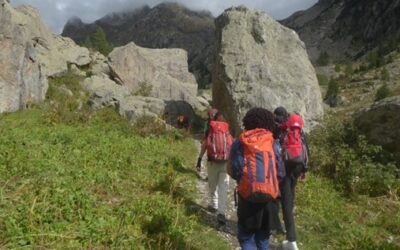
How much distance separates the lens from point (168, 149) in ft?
58.6

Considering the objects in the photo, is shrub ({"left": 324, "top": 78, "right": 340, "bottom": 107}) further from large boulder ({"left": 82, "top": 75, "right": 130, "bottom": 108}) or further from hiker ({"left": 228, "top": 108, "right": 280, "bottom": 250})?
hiker ({"left": 228, "top": 108, "right": 280, "bottom": 250})

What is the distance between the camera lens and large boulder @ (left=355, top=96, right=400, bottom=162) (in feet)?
51.4

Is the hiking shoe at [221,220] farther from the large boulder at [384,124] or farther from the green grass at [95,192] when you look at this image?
the large boulder at [384,124]

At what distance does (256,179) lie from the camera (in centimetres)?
694

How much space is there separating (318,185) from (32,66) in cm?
1760

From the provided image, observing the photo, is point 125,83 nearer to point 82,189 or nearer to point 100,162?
point 100,162

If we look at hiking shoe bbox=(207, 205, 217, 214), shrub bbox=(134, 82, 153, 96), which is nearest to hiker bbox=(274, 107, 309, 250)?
hiking shoe bbox=(207, 205, 217, 214)

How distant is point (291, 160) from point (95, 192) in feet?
14.3

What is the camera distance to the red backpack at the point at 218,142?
10.8 metres

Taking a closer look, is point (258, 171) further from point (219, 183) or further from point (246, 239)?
point (219, 183)

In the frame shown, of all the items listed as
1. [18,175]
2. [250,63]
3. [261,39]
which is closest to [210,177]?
[18,175]

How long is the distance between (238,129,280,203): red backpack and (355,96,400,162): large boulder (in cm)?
974

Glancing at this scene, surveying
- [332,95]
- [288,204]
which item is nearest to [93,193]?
[288,204]

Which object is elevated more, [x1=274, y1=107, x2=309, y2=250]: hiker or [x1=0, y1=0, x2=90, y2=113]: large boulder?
[x1=0, y1=0, x2=90, y2=113]: large boulder
